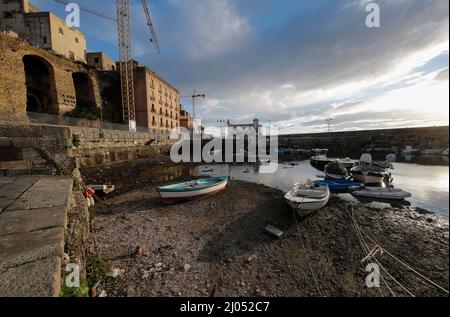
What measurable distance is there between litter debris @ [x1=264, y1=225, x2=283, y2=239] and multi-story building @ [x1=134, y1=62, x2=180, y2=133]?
4123 cm

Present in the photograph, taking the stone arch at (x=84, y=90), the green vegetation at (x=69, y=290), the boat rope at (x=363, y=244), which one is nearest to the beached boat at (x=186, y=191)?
the green vegetation at (x=69, y=290)

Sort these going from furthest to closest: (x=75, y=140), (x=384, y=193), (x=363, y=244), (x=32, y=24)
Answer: (x=32, y=24) → (x=75, y=140) → (x=384, y=193) → (x=363, y=244)

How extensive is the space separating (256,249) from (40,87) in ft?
134

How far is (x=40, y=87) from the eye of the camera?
28.9 metres

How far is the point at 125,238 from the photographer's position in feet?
22.9

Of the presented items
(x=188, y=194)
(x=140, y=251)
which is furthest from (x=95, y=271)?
(x=188, y=194)

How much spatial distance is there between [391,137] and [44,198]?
65.8 m

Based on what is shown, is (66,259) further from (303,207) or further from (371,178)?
(371,178)

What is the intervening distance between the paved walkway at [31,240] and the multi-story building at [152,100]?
1624 inches

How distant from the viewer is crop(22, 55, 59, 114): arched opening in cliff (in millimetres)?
27906

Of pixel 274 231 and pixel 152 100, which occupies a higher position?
pixel 152 100

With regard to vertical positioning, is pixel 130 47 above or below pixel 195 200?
above

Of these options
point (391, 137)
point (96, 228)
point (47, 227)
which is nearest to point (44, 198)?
point (47, 227)
